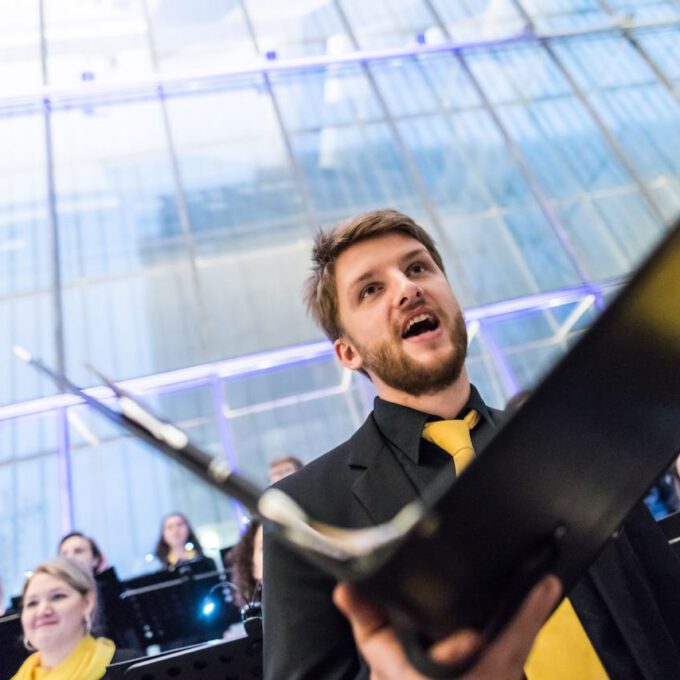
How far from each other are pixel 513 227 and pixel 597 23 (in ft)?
15.4

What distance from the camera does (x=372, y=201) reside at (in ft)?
31.8

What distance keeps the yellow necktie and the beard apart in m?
0.10

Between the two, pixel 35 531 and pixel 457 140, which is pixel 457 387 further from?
pixel 457 140

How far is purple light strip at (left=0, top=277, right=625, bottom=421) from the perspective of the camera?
7.51 meters

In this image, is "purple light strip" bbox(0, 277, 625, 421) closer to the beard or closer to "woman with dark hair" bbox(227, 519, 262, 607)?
"woman with dark hair" bbox(227, 519, 262, 607)

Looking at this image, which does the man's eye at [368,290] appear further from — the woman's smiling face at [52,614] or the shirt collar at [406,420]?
the woman's smiling face at [52,614]

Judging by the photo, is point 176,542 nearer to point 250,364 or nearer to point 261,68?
A: point 250,364

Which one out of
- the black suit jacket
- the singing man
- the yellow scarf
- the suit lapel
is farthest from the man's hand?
the yellow scarf

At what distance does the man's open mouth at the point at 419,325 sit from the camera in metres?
1.61

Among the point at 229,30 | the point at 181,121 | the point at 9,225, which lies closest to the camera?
the point at 9,225

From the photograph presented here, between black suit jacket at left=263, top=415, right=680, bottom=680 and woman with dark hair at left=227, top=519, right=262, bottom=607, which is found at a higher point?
woman with dark hair at left=227, top=519, right=262, bottom=607

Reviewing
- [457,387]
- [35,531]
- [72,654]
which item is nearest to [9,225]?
[35,531]

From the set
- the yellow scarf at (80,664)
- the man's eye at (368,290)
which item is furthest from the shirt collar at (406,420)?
the yellow scarf at (80,664)

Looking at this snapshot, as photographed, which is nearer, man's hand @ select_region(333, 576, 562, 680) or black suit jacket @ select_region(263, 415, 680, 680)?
man's hand @ select_region(333, 576, 562, 680)
